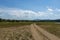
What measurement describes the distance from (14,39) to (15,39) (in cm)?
13

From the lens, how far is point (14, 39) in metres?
22.6

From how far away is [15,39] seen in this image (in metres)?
22.6
